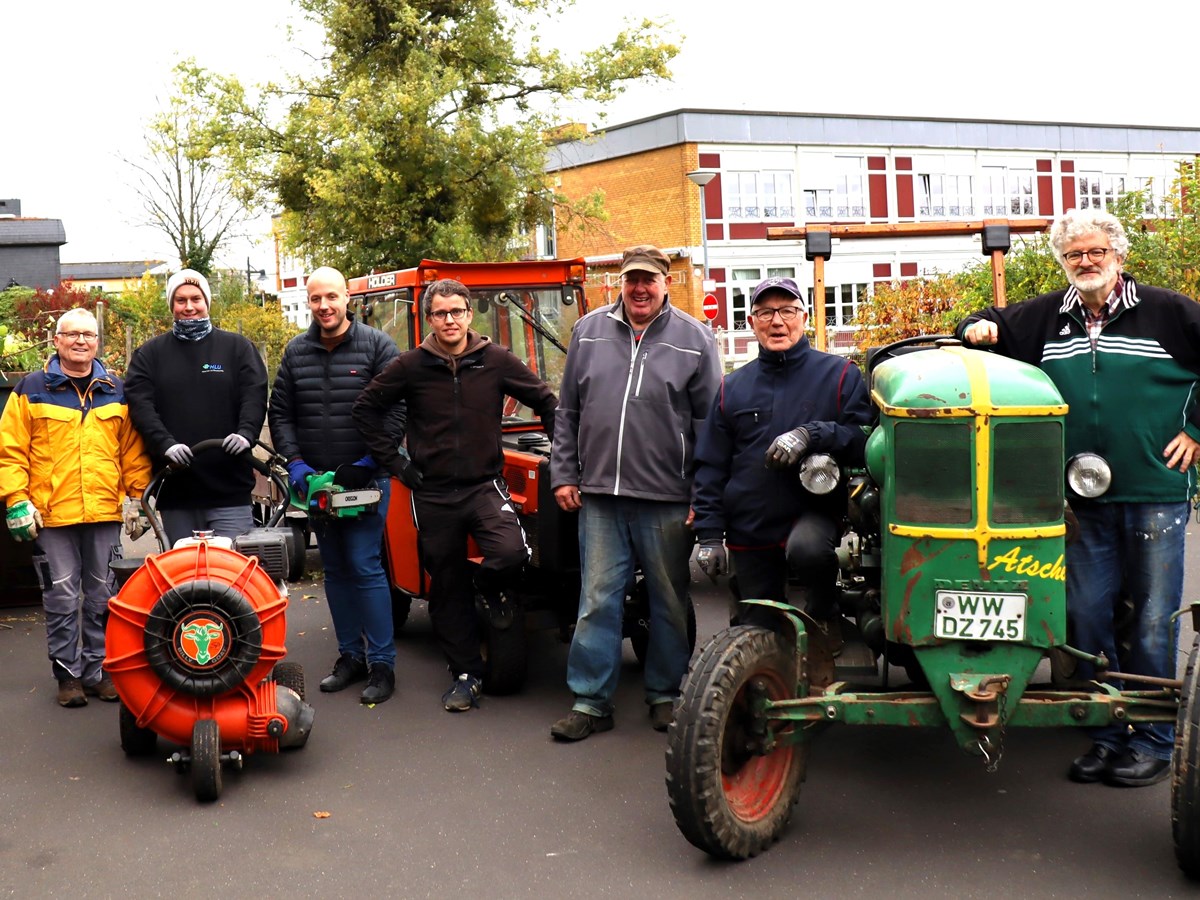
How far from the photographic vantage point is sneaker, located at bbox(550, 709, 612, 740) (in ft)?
18.9

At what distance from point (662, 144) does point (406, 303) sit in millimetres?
38060

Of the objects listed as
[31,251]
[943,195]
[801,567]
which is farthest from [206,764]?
[943,195]

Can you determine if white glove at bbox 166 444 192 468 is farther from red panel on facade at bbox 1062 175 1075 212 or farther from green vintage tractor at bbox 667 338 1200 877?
red panel on facade at bbox 1062 175 1075 212

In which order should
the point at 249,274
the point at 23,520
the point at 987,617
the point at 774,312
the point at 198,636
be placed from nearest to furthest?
the point at 987,617
the point at 774,312
the point at 198,636
the point at 23,520
the point at 249,274

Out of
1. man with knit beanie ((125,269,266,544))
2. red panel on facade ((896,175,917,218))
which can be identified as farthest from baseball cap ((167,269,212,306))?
red panel on facade ((896,175,917,218))

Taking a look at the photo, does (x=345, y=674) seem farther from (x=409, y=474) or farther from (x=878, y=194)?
(x=878, y=194)

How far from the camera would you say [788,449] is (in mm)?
4676

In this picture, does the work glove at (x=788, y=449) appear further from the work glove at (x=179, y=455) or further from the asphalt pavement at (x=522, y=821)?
the work glove at (x=179, y=455)

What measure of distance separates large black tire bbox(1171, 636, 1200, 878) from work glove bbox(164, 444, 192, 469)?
432 centimetres

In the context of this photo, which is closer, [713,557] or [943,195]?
[713,557]

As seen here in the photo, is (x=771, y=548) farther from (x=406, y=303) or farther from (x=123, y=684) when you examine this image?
(x=406, y=303)

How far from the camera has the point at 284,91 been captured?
22.9m

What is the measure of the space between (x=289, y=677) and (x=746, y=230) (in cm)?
4127

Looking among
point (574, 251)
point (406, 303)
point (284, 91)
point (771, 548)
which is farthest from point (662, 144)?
point (771, 548)
